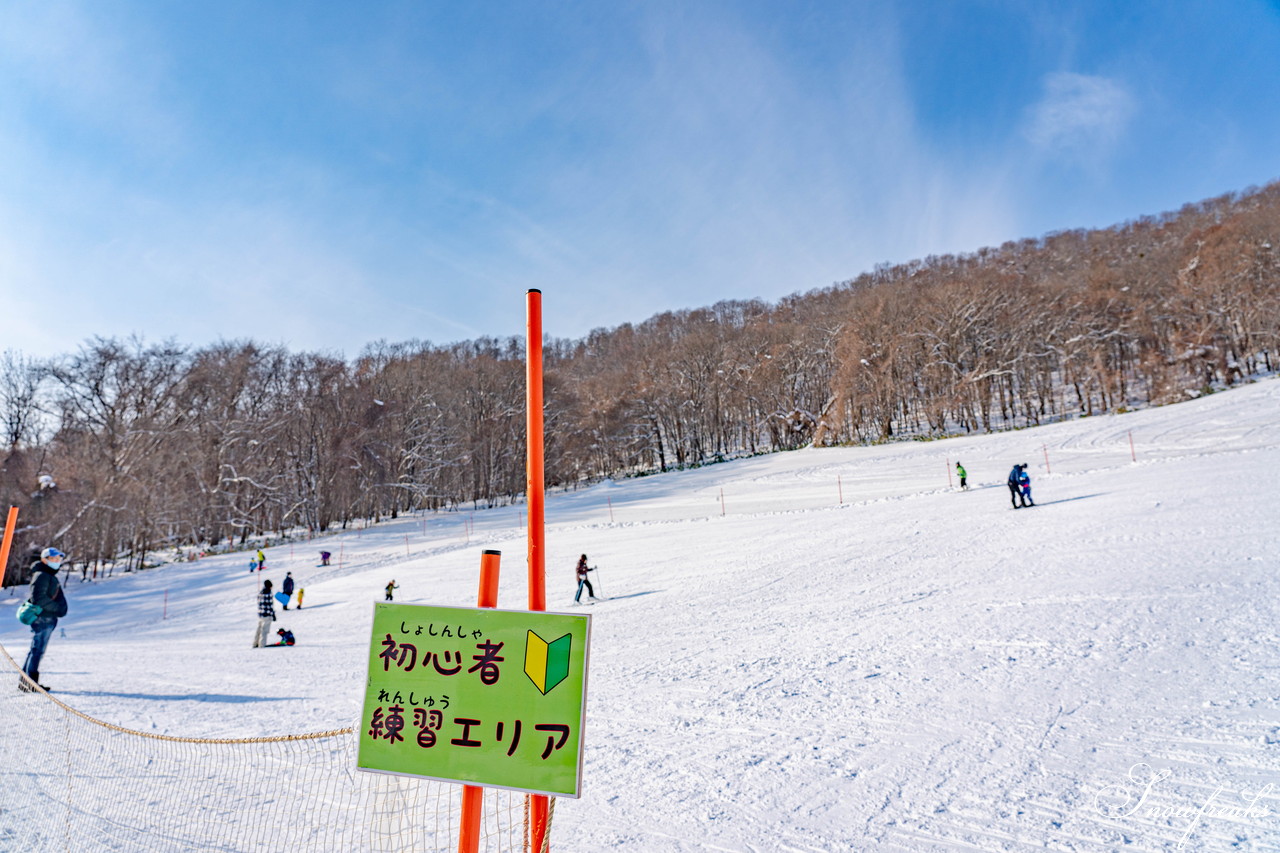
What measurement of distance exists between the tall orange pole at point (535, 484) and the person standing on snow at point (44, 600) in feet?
28.7

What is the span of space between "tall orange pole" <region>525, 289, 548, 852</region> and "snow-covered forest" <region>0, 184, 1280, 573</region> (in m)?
42.0

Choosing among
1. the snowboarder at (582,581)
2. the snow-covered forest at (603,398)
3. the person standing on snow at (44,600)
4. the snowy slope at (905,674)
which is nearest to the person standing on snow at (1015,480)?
the snowy slope at (905,674)

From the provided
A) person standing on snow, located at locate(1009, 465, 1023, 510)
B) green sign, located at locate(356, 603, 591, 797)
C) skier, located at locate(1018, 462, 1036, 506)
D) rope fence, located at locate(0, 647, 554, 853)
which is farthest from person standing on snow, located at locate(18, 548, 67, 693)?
skier, located at locate(1018, 462, 1036, 506)

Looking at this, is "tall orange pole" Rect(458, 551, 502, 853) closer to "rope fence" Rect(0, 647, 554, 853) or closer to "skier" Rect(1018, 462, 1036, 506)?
"rope fence" Rect(0, 647, 554, 853)

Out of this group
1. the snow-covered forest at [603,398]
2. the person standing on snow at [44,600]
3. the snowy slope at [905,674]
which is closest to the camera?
the snowy slope at [905,674]

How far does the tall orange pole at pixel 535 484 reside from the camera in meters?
2.73

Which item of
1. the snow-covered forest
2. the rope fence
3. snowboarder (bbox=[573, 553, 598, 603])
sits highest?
the snow-covered forest

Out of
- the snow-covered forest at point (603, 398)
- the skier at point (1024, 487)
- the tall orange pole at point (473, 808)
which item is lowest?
the tall orange pole at point (473, 808)

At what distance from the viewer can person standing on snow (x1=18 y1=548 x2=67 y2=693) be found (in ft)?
26.1

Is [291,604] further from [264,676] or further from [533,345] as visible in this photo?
[533,345]

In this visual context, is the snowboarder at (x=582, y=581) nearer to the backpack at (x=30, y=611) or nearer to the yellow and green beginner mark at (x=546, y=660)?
the backpack at (x=30, y=611)

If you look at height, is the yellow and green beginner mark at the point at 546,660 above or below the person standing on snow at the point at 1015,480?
below

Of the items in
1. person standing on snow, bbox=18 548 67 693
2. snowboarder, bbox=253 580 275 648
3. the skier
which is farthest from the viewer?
the skier

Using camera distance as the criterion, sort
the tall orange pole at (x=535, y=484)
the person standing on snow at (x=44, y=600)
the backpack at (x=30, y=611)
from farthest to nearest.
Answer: the person standing on snow at (x=44, y=600), the backpack at (x=30, y=611), the tall orange pole at (x=535, y=484)
